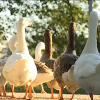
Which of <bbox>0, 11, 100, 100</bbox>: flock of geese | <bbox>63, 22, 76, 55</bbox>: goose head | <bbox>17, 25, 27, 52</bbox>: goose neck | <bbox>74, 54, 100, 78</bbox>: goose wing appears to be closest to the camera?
<bbox>74, 54, 100, 78</bbox>: goose wing

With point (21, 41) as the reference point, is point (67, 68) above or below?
below

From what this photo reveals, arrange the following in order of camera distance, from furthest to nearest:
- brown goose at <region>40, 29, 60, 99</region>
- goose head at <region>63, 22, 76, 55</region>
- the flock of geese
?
brown goose at <region>40, 29, 60, 99</region> < goose head at <region>63, 22, 76, 55</region> < the flock of geese

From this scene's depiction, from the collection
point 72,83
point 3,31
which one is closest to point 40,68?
point 72,83

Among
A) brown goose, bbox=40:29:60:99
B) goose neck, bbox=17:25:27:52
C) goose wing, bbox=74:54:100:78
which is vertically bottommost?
brown goose, bbox=40:29:60:99

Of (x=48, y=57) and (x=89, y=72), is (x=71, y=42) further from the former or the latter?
(x=89, y=72)

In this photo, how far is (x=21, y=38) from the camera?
7.98 metres

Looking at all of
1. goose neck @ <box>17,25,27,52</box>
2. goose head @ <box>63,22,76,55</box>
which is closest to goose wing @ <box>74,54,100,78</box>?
goose neck @ <box>17,25,27,52</box>

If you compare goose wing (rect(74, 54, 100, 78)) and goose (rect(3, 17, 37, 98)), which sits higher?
goose wing (rect(74, 54, 100, 78))

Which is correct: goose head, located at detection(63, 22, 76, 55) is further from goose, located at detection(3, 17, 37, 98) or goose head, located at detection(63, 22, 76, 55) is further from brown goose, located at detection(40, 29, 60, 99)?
goose, located at detection(3, 17, 37, 98)

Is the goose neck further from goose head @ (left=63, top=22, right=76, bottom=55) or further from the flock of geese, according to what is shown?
goose head @ (left=63, top=22, right=76, bottom=55)

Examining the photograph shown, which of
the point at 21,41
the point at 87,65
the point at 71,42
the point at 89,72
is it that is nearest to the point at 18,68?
the point at 21,41

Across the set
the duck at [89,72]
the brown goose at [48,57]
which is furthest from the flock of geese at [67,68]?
the brown goose at [48,57]

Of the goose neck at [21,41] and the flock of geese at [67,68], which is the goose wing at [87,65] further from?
the goose neck at [21,41]

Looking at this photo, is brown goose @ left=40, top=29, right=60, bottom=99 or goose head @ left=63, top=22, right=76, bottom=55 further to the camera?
brown goose @ left=40, top=29, right=60, bottom=99
